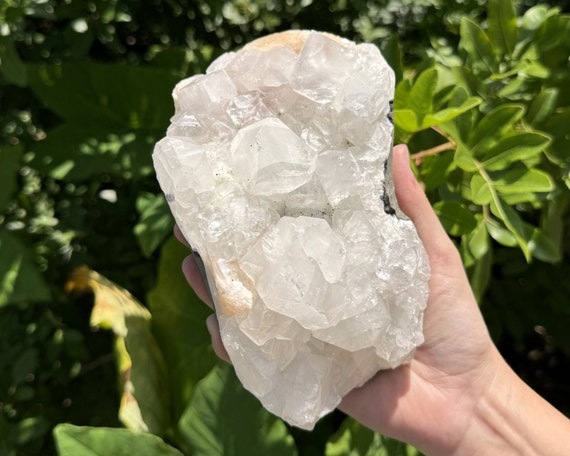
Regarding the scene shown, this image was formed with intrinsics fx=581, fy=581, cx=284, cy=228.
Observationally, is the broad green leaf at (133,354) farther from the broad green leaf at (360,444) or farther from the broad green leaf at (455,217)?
the broad green leaf at (455,217)

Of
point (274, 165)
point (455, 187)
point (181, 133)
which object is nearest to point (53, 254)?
point (181, 133)

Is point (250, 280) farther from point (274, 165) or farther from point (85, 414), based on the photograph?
point (85, 414)

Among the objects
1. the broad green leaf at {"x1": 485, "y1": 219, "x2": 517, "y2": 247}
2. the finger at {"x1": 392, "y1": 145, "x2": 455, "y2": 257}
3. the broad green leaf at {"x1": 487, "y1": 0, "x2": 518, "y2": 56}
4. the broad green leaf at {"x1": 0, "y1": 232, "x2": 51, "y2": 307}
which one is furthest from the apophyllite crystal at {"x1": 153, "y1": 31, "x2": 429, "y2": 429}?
the broad green leaf at {"x1": 0, "y1": 232, "x2": 51, "y2": 307}

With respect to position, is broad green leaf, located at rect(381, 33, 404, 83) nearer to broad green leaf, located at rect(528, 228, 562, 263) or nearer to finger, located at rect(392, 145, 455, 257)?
finger, located at rect(392, 145, 455, 257)

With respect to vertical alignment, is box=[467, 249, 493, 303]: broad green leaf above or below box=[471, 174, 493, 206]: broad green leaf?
below

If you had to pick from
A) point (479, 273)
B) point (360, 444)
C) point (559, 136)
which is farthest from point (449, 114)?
point (360, 444)

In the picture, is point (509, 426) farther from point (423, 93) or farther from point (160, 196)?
point (160, 196)

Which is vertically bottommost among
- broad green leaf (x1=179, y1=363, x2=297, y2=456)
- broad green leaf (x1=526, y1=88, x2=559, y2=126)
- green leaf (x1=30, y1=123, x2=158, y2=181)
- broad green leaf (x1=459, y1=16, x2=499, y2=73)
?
broad green leaf (x1=179, y1=363, x2=297, y2=456)
